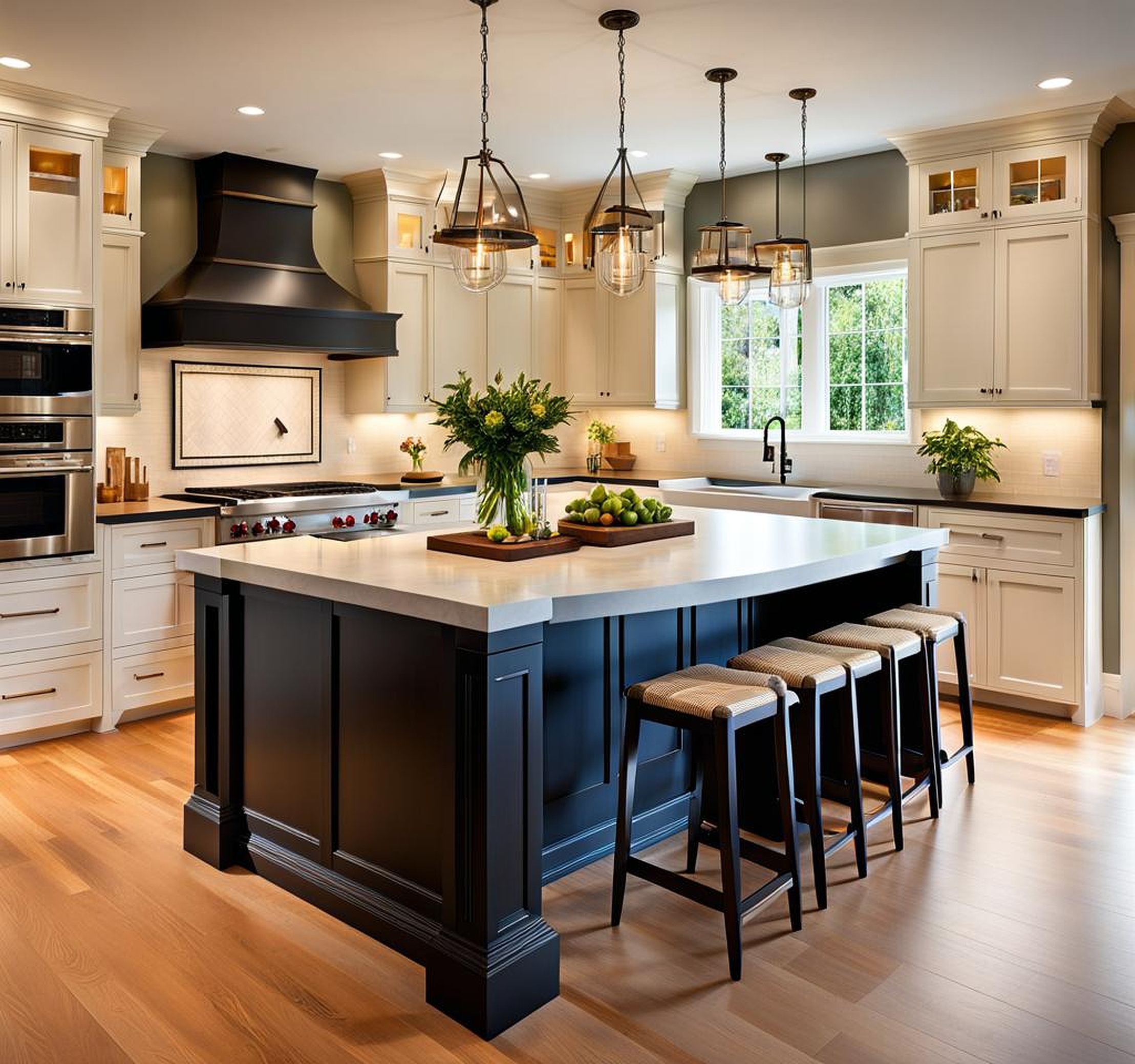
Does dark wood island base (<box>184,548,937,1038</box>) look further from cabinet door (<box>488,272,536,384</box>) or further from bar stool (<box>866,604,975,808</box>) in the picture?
cabinet door (<box>488,272,536,384</box>)

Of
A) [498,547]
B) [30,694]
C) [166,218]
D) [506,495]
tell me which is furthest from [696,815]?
[166,218]

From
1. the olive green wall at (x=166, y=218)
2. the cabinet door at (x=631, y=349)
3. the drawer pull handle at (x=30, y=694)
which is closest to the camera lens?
the drawer pull handle at (x=30, y=694)

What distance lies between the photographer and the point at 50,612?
15.3 ft

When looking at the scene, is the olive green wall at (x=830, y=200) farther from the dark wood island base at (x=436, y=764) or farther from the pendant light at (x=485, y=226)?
the pendant light at (x=485, y=226)

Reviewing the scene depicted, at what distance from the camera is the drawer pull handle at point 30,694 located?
15.0ft

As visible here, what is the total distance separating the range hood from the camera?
17.7 feet

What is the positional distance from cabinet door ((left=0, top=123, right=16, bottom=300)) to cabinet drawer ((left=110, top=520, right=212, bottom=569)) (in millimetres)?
1153

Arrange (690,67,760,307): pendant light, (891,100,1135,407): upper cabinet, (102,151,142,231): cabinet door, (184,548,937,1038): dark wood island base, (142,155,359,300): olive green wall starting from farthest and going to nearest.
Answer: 1. (142,155,359,300): olive green wall
2. (102,151,142,231): cabinet door
3. (891,100,1135,407): upper cabinet
4. (690,67,760,307): pendant light
5. (184,548,937,1038): dark wood island base

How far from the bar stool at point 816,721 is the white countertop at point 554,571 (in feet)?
0.81

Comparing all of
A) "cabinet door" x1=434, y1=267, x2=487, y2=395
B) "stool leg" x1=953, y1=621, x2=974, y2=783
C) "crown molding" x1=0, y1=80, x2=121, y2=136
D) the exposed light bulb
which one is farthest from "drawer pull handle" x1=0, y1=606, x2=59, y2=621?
"stool leg" x1=953, y1=621, x2=974, y2=783

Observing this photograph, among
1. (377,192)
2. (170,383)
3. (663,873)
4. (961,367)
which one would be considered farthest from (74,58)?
(961,367)

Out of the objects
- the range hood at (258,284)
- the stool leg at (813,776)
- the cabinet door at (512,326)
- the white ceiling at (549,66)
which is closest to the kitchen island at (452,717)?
the stool leg at (813,776)

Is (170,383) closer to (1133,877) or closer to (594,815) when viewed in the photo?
(594,815)

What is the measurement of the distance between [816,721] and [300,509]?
3.26 meters
